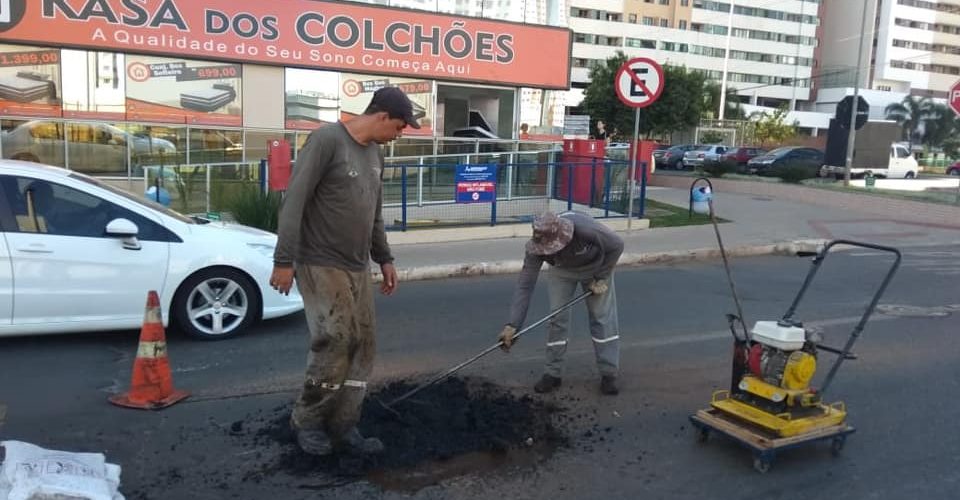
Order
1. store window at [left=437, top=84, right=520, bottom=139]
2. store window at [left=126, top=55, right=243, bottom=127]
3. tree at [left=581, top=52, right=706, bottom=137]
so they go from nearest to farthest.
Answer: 1. store window at [left=126, top=55, right=243, bottom=127]
2. store window at [left=437, top=84, right=520, bottom=139]
3. tree at [left=581, top=52, right=706, bottom=137]

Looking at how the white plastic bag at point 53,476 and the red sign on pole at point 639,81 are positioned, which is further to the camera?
the red sign on pole at point 639,81

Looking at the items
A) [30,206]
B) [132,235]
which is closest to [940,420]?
[132,235]

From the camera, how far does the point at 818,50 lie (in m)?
101

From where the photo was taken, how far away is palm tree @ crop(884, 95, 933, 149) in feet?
235

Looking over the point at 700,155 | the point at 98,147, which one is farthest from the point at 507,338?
the point at 700,155

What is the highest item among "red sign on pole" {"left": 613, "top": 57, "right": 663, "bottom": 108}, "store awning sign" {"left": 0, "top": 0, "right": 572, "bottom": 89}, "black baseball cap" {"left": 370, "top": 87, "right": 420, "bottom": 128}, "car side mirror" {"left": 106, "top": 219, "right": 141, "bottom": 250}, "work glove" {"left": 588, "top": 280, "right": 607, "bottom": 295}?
"store awning sign" {"left": 0, "top": 0, "right": 572, "bottom": 89}

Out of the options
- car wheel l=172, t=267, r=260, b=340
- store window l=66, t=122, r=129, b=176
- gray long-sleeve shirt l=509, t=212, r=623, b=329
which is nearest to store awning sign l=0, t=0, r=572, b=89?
store window l=66, t=122, r=129, b=176

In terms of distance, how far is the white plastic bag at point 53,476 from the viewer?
3.07 m

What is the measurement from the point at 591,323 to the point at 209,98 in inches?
503

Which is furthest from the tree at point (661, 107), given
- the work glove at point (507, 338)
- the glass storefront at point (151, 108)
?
the work glove at point (507, 338)

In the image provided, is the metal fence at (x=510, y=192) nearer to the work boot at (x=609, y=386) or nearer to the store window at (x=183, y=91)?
the store window at (x=183, y=91)

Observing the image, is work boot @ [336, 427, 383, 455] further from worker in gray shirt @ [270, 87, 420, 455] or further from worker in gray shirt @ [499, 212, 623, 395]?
worker in gray shirt @ [499, 212, 623, 395]

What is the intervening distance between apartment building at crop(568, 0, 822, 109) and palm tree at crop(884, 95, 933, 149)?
17476 mm

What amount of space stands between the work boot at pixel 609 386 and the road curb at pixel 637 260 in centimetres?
477
